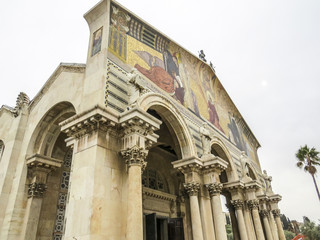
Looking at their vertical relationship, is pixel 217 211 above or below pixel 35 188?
below

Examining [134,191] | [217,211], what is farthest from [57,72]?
[217,211]

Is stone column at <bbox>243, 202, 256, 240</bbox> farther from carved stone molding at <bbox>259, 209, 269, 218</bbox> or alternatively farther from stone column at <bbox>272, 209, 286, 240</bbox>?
stone column at <bbox>272, 209, 286, 240</bbox>

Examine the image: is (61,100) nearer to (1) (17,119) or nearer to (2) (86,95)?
(2) (86,95)

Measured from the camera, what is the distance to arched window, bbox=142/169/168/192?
13906 millimetres

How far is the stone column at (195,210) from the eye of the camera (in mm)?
9584

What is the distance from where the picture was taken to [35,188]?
377 inches

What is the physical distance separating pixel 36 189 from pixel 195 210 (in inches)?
241

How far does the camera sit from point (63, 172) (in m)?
11.2

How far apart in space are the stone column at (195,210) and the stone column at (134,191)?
12.1 feet

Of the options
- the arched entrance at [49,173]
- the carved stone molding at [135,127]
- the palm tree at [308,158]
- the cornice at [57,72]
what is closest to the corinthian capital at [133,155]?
the carved stone molding at [135,127]

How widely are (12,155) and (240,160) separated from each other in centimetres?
1285

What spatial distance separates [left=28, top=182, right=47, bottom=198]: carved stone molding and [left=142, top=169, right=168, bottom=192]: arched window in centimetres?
541

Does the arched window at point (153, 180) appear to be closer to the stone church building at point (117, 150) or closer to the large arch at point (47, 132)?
the stone church building at point (117, 150)

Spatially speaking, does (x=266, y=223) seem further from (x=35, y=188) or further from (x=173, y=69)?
(x=35, y=188)
